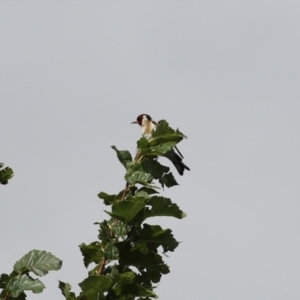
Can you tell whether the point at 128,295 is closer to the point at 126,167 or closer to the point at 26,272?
the point at 26,272

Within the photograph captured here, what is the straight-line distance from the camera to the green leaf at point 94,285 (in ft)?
14.0

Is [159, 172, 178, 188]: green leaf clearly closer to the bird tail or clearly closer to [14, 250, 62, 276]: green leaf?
[14, 250, 62, 276]: green leaf

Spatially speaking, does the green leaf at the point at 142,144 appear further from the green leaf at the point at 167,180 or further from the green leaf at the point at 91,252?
the green leaf at the point at 91,252

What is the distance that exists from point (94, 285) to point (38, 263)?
0.32 metres

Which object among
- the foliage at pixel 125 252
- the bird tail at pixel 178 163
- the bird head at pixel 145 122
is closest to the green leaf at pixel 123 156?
the foliage at pixel 125 252

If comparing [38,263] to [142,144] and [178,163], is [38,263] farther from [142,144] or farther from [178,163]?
[178,163]

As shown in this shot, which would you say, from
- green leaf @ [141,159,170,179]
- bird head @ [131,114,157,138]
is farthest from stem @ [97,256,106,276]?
bird head @ [131,114,157,138]

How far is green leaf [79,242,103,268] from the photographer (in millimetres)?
4672

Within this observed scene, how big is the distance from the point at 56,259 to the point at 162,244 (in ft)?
2.40

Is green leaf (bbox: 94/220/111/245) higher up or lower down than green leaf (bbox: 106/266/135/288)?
higher up

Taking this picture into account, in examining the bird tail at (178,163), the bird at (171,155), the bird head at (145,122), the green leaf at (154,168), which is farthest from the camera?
the bird tail at (178,163)

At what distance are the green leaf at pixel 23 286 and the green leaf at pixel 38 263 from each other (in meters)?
Result: 0.05

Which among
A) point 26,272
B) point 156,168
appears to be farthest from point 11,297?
point 156,168

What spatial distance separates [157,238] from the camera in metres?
4.72
